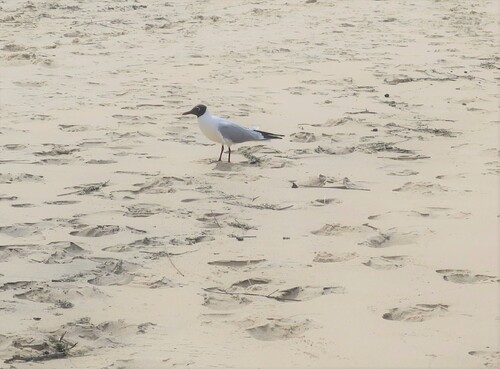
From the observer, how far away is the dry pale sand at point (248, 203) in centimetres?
396

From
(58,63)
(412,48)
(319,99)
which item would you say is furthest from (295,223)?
(412,48)

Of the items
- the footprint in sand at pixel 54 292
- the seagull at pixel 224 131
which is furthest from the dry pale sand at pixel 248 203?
the seagull at pixel 224 131

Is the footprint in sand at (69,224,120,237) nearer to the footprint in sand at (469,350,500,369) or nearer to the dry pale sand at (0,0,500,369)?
the dry pale sand at (0,0,500,369)

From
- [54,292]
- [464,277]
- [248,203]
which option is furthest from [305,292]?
[248,203]

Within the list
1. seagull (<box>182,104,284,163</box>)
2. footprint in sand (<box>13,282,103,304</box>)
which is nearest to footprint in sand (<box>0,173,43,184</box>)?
seagull (<box>182,104,284,163</box>)

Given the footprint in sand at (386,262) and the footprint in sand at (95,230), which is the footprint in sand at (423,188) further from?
the footprint in sand at (95,230)

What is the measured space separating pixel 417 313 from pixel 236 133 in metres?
2.85

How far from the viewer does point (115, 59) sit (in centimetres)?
962

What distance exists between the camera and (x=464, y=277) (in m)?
4.55

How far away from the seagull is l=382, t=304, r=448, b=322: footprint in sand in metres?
2.66

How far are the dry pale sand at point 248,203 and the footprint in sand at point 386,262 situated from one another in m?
0.01

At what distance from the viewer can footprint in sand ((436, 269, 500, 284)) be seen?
178 inches

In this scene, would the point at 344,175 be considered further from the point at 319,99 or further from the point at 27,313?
the point at 27,313

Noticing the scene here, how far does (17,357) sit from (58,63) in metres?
5.90
